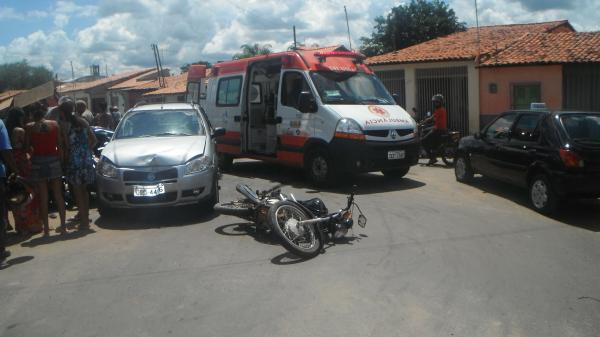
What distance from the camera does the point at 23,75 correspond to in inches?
2354

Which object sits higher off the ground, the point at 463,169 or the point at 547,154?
the point at 547,154

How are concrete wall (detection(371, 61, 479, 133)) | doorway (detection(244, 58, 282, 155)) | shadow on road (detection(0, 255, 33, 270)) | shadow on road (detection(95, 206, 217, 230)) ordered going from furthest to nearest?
concrete wall (detection(371, 61, 479, 133)) → doorway (detection(244, 58, 282, 155)) → shadow on road (detection(95, 206, 217, 230)) → shadow on road (detection(0, 255, 33, 270))

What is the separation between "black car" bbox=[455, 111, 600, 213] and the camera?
7574 mm

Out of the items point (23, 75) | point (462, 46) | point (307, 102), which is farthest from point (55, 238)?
point (23, 75)

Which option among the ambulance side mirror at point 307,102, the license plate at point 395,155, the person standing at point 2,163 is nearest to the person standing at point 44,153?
the person standing at point 2,163

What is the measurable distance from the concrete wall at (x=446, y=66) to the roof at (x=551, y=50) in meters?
0.58

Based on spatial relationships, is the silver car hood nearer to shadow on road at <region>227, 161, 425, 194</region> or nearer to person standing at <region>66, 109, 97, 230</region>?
person standing at <region>66, 109, 97, 230</region>

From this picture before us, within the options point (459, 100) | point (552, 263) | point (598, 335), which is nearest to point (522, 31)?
point (459, 100)

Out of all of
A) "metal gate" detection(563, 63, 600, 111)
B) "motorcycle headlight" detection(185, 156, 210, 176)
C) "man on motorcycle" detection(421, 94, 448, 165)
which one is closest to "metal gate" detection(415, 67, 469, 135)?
"metal gate" detection(563, 63, 600, 111)

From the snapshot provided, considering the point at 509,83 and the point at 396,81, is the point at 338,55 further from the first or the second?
the point at 396,81

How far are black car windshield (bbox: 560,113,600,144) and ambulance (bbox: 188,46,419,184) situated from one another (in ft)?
9.33

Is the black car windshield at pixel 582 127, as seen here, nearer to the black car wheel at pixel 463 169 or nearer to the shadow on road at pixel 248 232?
the black car wheel at pixel 463 169

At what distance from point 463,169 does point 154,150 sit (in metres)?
6.12


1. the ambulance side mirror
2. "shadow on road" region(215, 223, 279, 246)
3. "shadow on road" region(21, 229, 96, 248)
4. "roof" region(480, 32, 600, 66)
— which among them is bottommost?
"shadow on road" region(215, 223, 279, 246)
